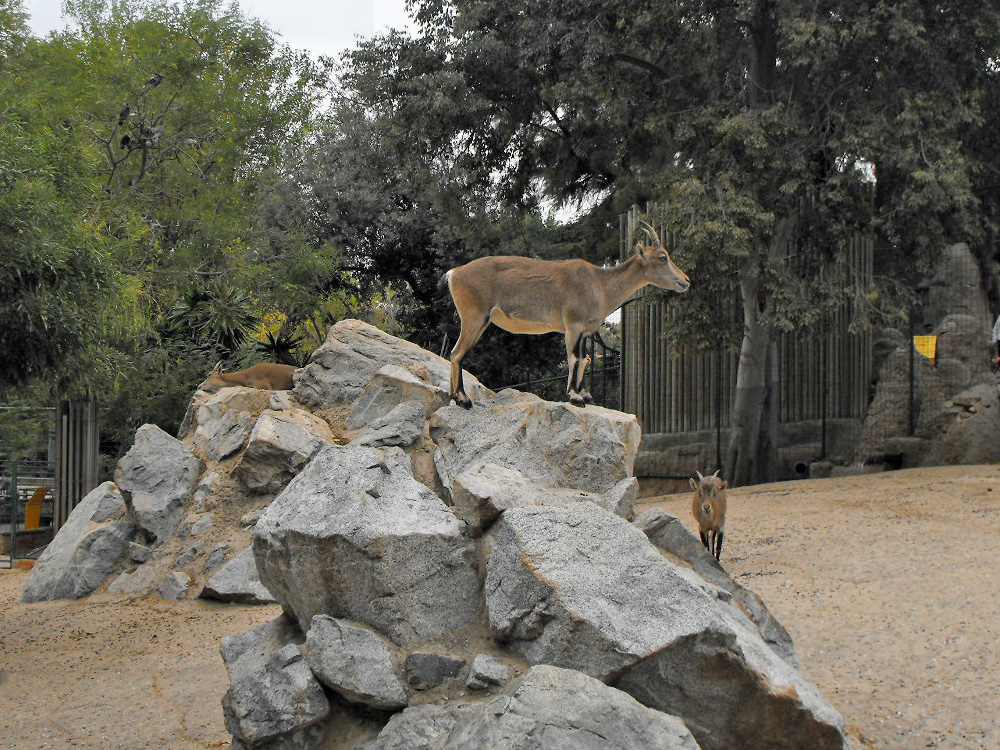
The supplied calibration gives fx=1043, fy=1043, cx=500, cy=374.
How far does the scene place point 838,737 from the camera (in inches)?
201

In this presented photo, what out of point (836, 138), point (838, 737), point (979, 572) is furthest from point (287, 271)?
point (838, 737)

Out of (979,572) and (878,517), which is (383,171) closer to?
(878,517)

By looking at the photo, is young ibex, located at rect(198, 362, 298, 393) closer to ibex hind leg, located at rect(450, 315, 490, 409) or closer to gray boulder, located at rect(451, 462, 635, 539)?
ibex hind leg, located at rect(450, 315, 490, 409)

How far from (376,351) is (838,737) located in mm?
6892

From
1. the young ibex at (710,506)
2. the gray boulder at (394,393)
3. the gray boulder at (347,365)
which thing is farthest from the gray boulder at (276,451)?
the young ibex at (710,506)

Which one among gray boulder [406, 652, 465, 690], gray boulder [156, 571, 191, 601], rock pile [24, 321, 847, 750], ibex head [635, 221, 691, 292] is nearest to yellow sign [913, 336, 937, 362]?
ibex head [635, 221, 691, 292]

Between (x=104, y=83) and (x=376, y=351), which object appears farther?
(x=104, y=83)

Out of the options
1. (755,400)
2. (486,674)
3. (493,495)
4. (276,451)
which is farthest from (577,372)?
(755,400)

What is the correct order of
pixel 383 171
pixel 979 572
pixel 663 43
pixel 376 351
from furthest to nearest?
pixel 383 171 < pixel 663 43 < pixel 376 351 < pixel 979 572

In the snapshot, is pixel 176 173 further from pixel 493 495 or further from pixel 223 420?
pixel 493 495

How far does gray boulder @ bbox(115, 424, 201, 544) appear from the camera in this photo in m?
10.1

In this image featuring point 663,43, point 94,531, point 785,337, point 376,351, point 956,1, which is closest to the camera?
point 94,531

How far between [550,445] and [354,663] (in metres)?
2.56

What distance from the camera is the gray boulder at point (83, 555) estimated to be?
32.1ft
